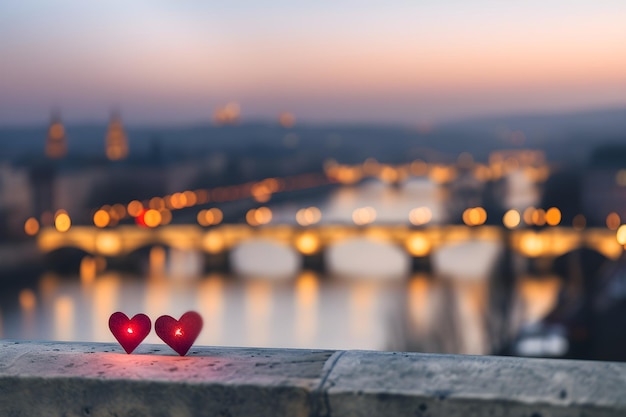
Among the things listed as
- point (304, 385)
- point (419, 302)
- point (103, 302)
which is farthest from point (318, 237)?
point (304, 385)

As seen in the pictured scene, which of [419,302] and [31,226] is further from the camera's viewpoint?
[31,226]

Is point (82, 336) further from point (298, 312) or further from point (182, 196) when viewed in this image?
point (182, 196)

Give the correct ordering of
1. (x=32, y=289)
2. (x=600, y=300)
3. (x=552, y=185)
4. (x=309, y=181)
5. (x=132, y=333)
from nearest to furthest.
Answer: (x=132, y=333) < (x=600, y=300) < (x=32, y=289) < (x=552, y=185) < (x=309, y=181)

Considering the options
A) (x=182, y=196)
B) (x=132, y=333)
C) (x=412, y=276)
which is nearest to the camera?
(x=132, y=333)

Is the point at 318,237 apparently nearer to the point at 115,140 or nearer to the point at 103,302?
the point at 103,302

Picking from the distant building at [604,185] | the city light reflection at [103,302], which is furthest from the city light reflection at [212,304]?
the distant building at [604,185]

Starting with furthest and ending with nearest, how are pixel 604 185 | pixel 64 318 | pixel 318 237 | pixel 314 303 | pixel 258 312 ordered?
pixel 604 185
pixel 318 237
pixel 314 303
pixel 258 312
pixel 64 318

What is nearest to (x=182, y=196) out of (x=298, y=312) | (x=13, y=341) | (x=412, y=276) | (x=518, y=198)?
(x=518, y=198)

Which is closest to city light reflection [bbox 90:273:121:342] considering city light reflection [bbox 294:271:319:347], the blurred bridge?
the blurred bridge
